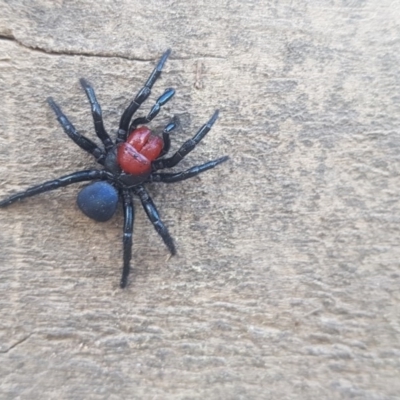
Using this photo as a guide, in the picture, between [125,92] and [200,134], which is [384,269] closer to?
[200,134]

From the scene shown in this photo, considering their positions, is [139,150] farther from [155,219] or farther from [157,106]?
[155,219]

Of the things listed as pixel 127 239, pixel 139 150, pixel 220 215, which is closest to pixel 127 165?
pixel 139 150

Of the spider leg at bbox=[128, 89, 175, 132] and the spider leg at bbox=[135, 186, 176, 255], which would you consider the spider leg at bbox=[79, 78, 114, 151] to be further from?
the spider leg at bbox=[135, 186, 176, 255]

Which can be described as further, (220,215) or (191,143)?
(220,215)

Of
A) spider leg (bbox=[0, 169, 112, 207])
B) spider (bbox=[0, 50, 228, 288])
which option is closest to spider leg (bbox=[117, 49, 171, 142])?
spider (bbox=[0, 50, 228, 288])

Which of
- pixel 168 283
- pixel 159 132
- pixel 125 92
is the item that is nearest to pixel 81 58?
pixel 125 92

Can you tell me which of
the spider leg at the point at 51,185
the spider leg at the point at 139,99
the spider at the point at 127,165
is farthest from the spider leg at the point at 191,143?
the spider leg at the point at 51,185

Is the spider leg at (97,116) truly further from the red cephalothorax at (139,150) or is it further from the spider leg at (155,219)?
the spider leg at (155,219)
